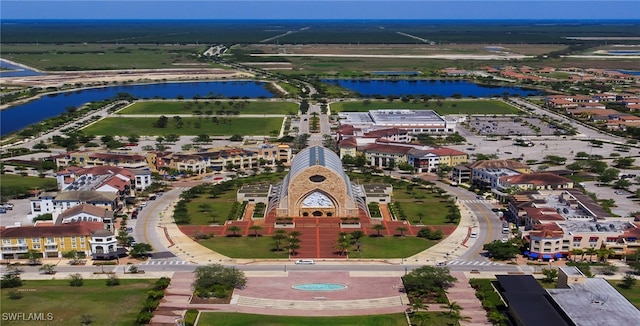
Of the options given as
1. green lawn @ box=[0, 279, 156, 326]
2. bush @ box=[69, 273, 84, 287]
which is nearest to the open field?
bush @ box=[69, 273, 84, 287]

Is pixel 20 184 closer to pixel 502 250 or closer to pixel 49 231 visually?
pixel 49 231

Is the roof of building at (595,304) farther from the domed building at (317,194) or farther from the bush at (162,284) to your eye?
the bush at (162,284)

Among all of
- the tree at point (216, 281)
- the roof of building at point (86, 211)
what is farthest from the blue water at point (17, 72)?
the tree at point (216, 281)

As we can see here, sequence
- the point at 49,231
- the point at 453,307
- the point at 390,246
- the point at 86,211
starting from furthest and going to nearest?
the point at 86,211
the point at 390,246
the point at 49,231
the point at 453,307

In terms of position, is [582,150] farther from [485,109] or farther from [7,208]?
[7,208]

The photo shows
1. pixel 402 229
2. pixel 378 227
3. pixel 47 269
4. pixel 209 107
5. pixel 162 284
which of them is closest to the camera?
pixel 162 284

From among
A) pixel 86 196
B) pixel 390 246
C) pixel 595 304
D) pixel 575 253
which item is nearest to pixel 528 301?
pixel 595 304

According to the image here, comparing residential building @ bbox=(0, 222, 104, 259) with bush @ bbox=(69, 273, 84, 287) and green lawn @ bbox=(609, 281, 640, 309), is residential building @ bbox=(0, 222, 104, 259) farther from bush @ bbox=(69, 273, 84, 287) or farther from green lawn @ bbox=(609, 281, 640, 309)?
green lawn @ bbox=(609, 281, 640, 309)
